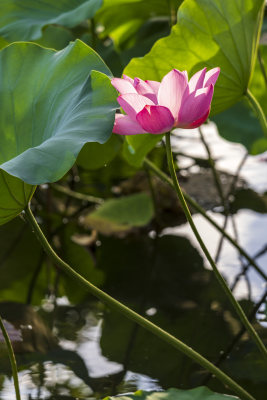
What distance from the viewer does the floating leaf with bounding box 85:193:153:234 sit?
1.88 meters

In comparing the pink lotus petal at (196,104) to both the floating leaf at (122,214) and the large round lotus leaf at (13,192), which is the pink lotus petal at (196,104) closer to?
the large round lotus leaf at (13,192)

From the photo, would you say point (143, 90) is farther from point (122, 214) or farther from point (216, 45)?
Result: point (122, 214)

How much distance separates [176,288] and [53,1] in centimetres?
68

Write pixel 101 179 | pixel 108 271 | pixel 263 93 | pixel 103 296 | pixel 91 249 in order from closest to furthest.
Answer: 1. pixel 103 296
2. pixel 263 93
3. pixel 108 271
4. pixel 91 249
5. pixel 101 179

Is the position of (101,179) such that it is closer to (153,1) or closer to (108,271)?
(108,271)

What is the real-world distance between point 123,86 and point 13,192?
0.18 m

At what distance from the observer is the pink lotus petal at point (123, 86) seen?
81 centimetres

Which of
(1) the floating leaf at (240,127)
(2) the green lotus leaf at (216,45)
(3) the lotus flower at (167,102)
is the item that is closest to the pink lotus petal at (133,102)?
(3) the lotus flower at (167,102)

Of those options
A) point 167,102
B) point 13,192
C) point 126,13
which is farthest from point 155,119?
point 126,13

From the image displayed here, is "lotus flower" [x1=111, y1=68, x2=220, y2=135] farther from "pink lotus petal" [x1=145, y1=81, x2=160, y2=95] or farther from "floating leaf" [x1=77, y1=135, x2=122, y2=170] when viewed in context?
"floating leaf" [x1=77, y1=135, x2=122, y2=170]

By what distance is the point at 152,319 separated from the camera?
1.37m

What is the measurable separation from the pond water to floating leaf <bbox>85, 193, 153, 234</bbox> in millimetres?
36

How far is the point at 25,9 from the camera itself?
1493 millimetres

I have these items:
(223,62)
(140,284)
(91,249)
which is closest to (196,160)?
(91,249)
